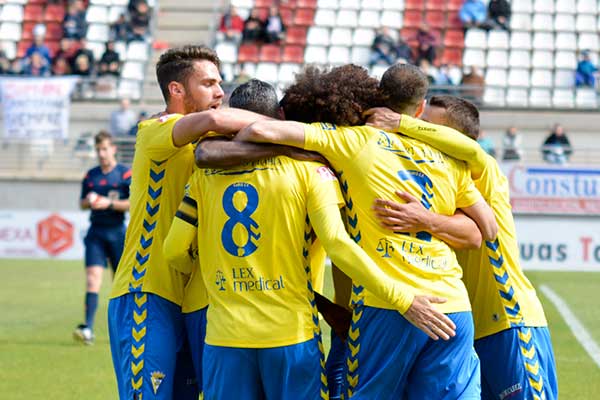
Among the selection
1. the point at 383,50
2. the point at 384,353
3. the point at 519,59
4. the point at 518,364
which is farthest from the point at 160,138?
the point at 519,59

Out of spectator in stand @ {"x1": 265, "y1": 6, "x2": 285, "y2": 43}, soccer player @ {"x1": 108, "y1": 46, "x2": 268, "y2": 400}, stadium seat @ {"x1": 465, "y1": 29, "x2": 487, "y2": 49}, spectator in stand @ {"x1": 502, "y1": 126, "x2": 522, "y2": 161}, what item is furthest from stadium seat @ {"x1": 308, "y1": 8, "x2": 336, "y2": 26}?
soccer player @ {"x1": 108, "y1": 46, "x2": 268, "y2": 400}

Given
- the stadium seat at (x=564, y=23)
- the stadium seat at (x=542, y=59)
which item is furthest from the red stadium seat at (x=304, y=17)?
the stadium seat at (x=564, y=23)

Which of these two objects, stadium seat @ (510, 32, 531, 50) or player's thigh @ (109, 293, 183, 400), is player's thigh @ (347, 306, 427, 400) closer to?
player's thigh @ (109, 293, 183, 400)

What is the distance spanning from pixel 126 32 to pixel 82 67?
2.24 metres

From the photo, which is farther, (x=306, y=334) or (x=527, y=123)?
(x=527, y=123)

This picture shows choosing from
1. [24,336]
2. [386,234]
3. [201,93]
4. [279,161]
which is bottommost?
[24,336]

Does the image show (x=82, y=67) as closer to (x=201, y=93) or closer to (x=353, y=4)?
(x=353, y=4)

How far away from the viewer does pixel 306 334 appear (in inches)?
186

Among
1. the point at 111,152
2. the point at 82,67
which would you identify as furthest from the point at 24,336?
the point at 82,67

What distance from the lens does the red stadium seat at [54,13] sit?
96.2 feet

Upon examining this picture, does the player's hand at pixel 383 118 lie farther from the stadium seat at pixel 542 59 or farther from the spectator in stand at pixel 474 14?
the spectator in stand at pixel 474 14

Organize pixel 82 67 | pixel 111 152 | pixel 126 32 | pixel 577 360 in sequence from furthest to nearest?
pixel 126 32
pixel 82 67
pixel 111 152
pixel 577 360

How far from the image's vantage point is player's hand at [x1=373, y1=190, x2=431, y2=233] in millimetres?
4707

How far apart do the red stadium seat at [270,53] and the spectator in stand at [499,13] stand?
5485 millimetres
